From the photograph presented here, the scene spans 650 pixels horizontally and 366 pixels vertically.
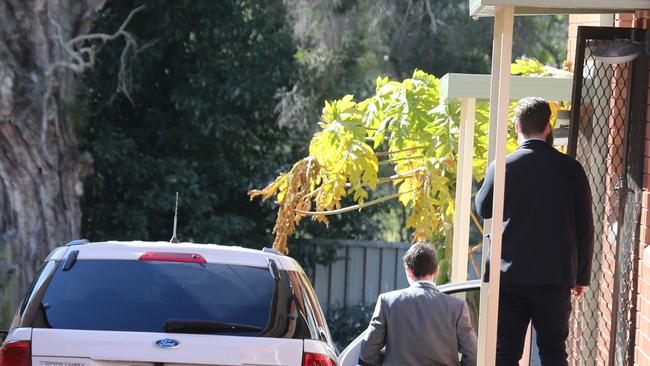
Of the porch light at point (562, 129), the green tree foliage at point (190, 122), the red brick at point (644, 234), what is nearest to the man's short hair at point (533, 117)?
the red brick at point (644, 234)

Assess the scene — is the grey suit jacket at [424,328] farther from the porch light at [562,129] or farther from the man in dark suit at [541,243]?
the porch light at [562,129]

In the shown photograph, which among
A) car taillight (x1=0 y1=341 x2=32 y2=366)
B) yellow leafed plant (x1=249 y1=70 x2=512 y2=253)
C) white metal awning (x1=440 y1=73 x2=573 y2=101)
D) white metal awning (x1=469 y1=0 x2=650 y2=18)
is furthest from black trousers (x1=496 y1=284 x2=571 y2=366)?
yellow leafed plant (x1=249 y1=70 x2=512 y2=253)

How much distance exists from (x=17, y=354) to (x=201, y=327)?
0.85 meters

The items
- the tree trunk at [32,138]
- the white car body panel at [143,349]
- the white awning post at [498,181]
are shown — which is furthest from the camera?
the tree trunk at [32,138]

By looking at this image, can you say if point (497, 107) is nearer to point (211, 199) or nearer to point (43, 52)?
point (43, 52)

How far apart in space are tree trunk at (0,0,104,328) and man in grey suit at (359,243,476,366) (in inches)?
381

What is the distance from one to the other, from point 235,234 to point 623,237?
38.9 ft

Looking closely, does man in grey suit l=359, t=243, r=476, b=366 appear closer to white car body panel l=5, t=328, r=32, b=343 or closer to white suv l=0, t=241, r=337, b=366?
white suv l=0, t=241, r=337, b=366

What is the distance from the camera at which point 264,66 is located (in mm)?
18688

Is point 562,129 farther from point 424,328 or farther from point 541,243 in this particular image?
point 541,243

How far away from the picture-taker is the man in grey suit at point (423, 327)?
6.29 metres

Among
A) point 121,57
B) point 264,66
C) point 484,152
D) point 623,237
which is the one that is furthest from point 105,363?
point 264,66

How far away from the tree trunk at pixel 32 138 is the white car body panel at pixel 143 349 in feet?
32.4

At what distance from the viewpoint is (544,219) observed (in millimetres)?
5797
